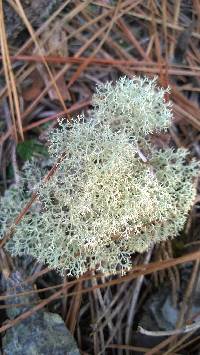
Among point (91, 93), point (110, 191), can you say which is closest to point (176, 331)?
point (110, 191)

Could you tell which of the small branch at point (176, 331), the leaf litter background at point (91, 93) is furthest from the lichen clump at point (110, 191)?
the small branch at point (176, 331)

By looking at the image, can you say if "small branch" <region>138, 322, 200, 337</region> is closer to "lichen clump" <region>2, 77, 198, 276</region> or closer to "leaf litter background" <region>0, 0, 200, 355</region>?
"leaf litter background" <region>0, 0, 200, 355</region>

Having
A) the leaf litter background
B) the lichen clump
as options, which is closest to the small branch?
the leaf litter background

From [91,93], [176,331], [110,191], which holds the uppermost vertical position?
[91,93]

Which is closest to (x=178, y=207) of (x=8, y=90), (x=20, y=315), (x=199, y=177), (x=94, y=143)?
(x=199, y=177)

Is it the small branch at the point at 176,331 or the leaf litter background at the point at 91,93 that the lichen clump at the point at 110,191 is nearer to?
the leaf litter background at the point at 91,93

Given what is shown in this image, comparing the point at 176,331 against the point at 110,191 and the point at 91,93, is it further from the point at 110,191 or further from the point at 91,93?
the point at 91,93

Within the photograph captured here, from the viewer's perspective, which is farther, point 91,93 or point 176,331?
point 91,93
